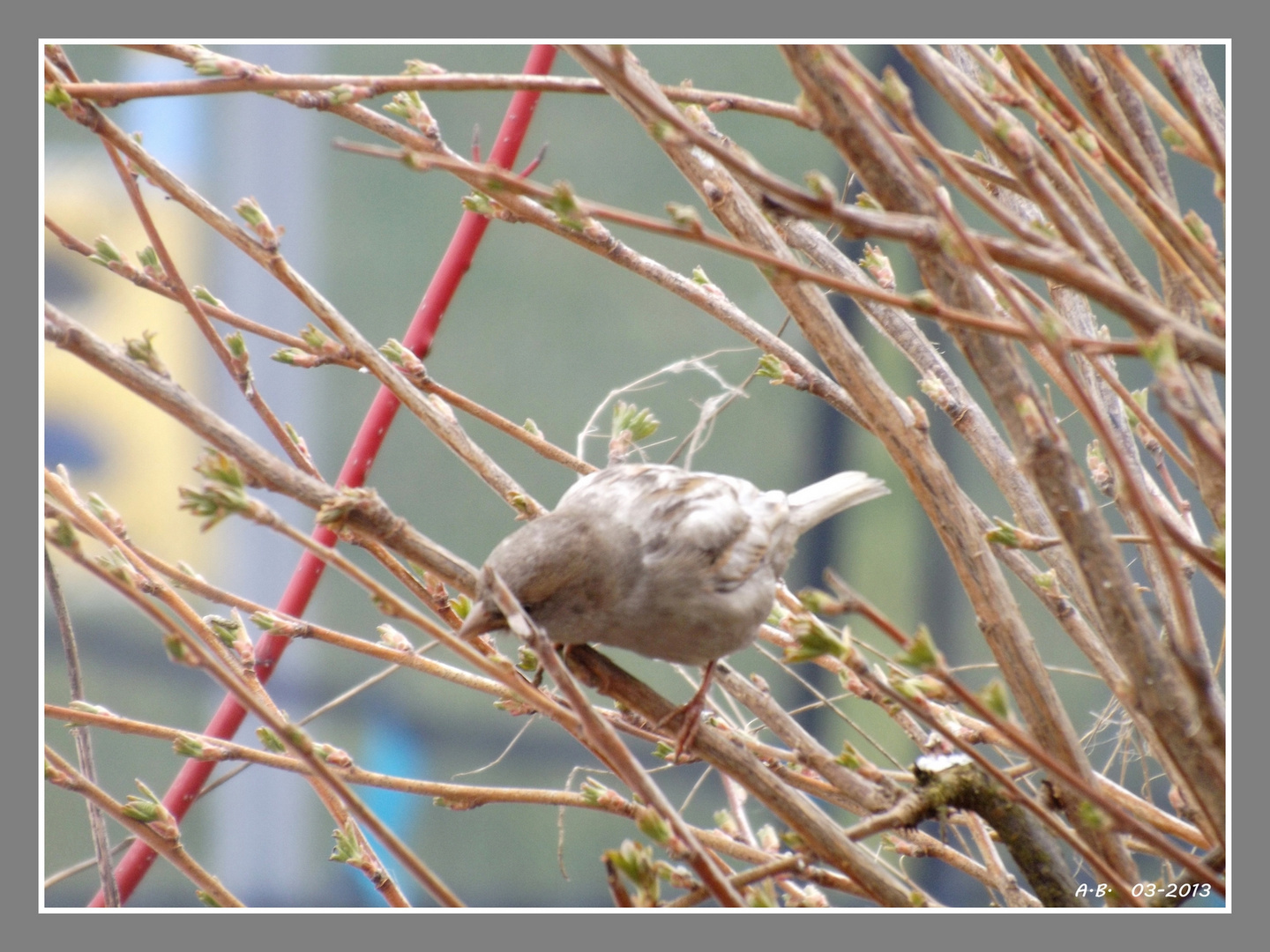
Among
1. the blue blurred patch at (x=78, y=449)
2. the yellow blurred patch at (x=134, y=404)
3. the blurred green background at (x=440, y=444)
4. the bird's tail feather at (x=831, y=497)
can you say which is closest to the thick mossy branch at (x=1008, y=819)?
the bird's tail feather at (x=831, y=497)

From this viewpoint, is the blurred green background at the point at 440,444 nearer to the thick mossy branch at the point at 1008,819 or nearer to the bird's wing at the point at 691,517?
the bird's wing at the point at 691,517

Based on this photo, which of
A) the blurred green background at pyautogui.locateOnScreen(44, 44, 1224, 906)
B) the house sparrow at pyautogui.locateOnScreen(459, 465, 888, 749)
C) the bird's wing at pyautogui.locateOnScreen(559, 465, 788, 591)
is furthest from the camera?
the blurred green background at pyautogui.locateOnScreen(44, 44, 1224, 906)

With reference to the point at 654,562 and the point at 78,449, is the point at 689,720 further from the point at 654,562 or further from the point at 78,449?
the point at 78,449

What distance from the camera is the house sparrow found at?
112 centimetres

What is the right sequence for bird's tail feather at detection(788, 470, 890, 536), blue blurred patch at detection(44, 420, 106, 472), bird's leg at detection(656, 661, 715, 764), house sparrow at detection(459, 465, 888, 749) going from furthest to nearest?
blue blurred patch at detection(44, 420, 106, 472) < bird's tail feather at detection(788, 470, 890, 536) < house sparrow at detection(459, 465, 888, 749) < bird's leg at detection(656, 661, 715, 764)

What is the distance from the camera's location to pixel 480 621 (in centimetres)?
95

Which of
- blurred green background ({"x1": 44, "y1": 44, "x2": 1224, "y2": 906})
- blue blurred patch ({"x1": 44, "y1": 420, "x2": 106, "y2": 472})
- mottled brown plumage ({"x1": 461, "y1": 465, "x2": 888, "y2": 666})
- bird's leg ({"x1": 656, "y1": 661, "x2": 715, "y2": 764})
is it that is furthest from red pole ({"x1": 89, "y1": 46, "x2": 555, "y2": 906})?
blue blurred patch ({"x1": 44, "y1": 420, "x2": 106, "y2": 472})

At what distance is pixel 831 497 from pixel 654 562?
34 cm

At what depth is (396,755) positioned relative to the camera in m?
3.15

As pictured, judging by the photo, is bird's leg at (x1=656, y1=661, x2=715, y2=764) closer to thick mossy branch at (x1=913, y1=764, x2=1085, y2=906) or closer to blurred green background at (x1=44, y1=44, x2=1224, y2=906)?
thick mossy branch at (x1=913, y1=764, x2=1085, y2=906)

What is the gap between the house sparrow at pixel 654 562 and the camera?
1.12m

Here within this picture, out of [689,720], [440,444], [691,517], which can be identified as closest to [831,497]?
[691,517]

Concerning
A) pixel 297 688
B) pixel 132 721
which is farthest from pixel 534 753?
pixel 132 721

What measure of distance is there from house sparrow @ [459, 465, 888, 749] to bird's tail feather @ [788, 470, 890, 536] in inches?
1.2
